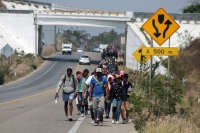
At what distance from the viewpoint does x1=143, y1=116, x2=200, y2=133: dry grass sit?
13.0 metres

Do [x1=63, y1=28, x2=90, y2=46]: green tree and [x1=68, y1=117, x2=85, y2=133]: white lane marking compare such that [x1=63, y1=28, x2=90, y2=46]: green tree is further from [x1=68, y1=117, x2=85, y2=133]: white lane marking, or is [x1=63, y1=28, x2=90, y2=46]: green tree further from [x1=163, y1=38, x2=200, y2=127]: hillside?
Result: [x1=68, y1=117, x2=85, y2=133]: white lane marking

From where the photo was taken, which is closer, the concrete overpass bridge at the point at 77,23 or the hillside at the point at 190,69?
the hillside at the point at 190,69

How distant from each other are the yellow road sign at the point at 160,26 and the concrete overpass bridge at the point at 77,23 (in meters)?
45.8

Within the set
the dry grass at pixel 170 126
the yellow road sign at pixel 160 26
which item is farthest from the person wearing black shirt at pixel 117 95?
the dry grass at pixel 170 126

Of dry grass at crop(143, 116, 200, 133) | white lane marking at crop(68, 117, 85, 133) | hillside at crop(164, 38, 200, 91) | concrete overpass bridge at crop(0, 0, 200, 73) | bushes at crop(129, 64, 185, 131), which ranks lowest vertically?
white lane marking at crop(68, 117, 85, 133)

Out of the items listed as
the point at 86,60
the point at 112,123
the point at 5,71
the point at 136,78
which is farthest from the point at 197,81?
the point at 86,60

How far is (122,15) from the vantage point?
237 feet

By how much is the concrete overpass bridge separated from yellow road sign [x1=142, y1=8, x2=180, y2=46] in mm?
45847

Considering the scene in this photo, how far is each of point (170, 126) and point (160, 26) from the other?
468 cm

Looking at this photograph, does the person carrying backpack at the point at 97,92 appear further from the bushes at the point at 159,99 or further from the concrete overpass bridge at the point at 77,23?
the concrete overpass bridge at the point at 77,23

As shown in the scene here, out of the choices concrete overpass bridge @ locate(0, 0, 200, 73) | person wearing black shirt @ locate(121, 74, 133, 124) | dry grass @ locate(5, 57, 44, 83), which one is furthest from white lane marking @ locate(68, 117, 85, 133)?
concrete overpass bridge @ locate(0, 0, 200, 73)

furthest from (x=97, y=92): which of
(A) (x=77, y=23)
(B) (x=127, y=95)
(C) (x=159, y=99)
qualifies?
(A) (x=77, y=23)

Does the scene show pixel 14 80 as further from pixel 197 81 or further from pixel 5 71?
pixel 197 81

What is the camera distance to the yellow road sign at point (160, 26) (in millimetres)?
16906
